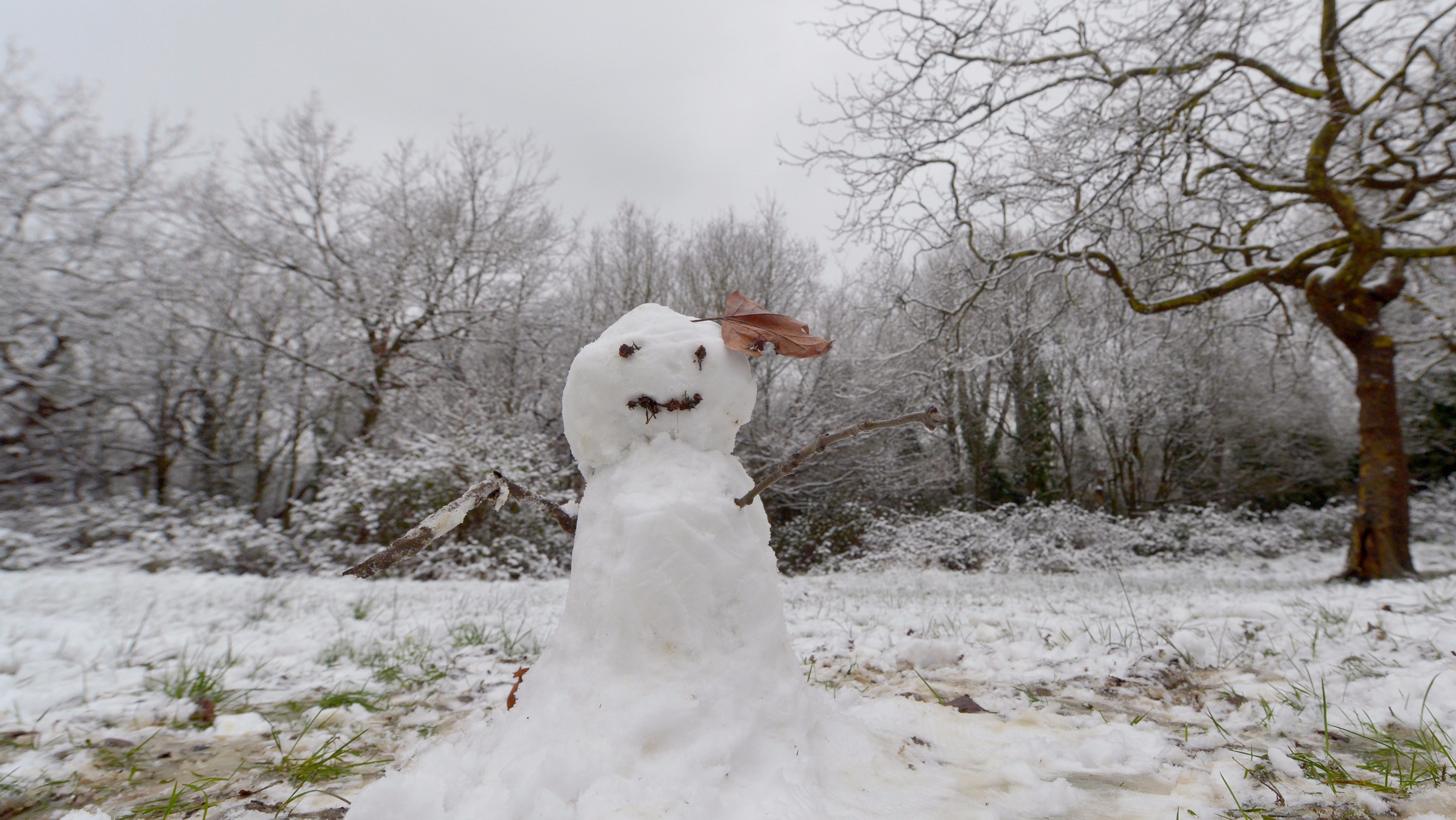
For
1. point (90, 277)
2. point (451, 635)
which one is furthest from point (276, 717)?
point (90, 277)

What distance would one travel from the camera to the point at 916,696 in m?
2.15

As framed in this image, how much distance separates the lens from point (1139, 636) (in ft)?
8.98

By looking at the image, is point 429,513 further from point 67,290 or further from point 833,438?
point 833,438

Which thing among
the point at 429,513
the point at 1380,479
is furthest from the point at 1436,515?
the point at 429,513

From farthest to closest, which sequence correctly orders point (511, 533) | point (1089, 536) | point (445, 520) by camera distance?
point (1089, 536) < point (511, 533) < point (445, 520)

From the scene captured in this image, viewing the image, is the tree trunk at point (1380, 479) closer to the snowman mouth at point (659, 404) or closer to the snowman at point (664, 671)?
the snowman at point (664, 671)

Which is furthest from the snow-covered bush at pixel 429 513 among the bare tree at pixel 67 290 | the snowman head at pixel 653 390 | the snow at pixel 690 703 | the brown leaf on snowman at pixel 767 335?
the brown leaf on snowman at pixel 767 335

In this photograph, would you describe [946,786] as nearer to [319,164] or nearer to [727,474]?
[727,474]

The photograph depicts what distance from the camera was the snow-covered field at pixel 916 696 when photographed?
1336 mm

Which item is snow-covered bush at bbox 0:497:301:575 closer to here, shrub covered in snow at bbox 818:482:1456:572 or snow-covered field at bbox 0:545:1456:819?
snow-covered field at bbox 0:545:1456:819

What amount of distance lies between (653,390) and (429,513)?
318 inches

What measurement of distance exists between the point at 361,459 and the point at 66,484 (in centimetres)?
304

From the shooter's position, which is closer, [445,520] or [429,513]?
[445,520]

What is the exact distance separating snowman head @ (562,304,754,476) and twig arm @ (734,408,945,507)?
0.18m
